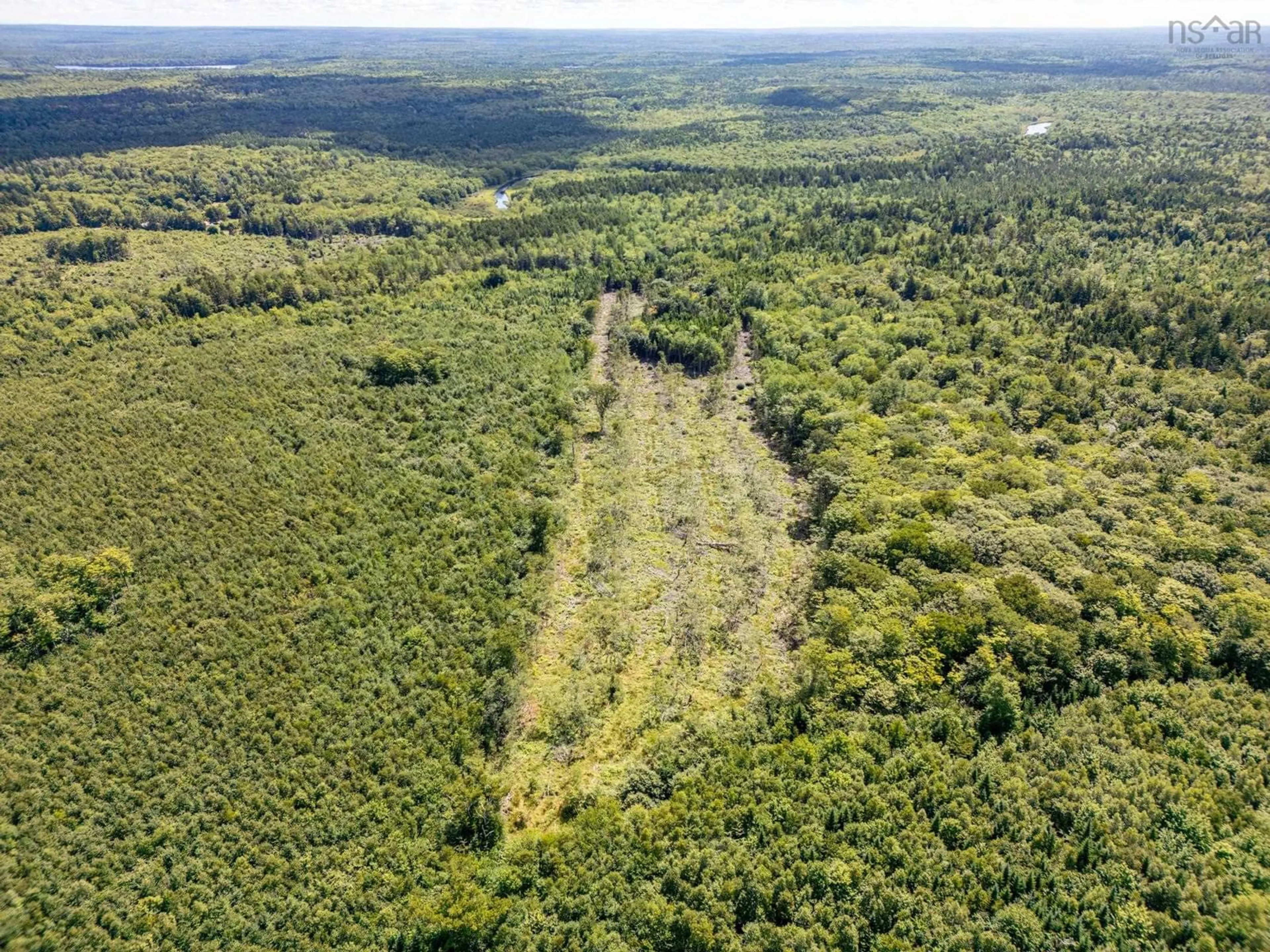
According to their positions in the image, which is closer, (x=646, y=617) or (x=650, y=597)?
(x=646, y=617)

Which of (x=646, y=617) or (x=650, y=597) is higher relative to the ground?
(x=650, y=597)

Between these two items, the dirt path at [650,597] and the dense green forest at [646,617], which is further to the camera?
the dirt path at [650,597]

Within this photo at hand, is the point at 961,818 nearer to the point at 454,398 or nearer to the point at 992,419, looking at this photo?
the point at 992,419

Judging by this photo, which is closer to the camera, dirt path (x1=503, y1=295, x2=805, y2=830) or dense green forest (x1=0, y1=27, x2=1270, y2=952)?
dense green forest (x1=0, y1=27, x2=1270, y2=952)
